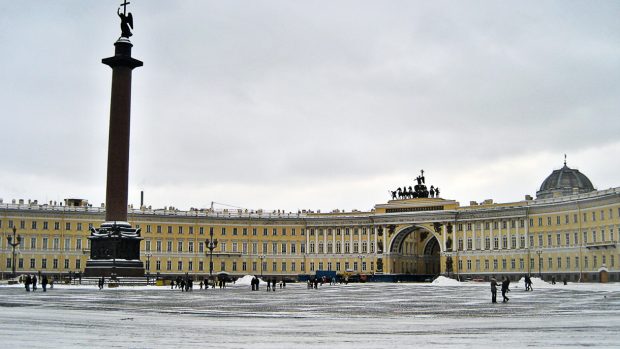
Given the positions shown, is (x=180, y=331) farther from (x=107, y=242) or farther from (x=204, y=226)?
(x=204, y=226)

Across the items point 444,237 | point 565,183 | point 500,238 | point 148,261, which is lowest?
point 148,261

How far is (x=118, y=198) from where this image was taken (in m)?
63.4

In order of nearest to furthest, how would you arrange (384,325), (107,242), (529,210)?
1. (384,325)
2. (107,242)
3. (529,210)

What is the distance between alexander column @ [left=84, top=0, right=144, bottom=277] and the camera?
63.4m

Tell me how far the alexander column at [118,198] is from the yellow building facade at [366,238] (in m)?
51.7

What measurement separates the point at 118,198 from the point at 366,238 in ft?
231

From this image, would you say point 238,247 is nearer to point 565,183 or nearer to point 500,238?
point 500,238

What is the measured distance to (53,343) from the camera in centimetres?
1867

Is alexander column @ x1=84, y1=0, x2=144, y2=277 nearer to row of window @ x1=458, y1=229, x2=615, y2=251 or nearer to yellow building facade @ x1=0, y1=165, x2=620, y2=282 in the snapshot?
yellow building facade @ x1=0, y1=165, x2=620, y2=282

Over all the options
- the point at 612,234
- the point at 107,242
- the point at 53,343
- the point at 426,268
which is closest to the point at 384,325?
the point at 53,343

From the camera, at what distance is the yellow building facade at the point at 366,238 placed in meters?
106

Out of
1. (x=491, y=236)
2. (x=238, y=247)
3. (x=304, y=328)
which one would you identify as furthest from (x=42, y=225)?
(x=304, y=328)

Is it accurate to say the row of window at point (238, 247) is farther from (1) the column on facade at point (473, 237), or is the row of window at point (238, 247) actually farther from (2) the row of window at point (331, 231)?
(1) the column on facade at point (473, 237)

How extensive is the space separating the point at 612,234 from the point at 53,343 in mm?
86957
